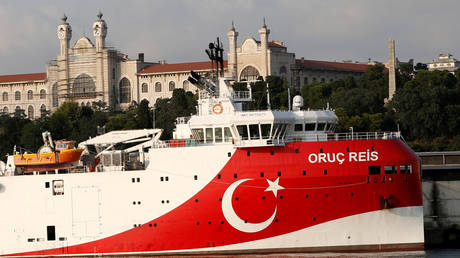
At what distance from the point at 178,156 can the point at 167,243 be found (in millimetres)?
3273

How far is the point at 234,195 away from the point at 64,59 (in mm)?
104080

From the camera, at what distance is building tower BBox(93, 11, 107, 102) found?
128750mm

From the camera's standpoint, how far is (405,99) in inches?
3196

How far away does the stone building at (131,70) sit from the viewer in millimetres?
125000

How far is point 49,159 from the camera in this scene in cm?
3447

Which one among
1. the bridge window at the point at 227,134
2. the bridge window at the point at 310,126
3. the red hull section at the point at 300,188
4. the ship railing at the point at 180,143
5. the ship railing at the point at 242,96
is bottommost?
the red hull section at the point at 300,188

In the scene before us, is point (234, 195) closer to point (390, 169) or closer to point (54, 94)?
point (390, 169)

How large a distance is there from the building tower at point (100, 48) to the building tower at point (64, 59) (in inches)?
193

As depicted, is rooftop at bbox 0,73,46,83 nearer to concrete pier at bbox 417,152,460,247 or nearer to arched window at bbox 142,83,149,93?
arched window at bbox 142,83,149,93

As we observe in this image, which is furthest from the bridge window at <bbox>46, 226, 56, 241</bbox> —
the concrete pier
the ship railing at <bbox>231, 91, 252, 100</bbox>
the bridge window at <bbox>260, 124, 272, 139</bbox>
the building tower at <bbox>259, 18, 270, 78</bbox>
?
the building tower at <bbox>259, 18, 270, 78</bbox>

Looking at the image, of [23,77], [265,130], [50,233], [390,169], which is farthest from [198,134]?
[23,77]

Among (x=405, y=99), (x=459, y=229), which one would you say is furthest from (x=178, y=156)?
(x=405, y=99)

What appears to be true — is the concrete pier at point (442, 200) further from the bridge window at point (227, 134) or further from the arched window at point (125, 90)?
the arched window at point (125, 90)

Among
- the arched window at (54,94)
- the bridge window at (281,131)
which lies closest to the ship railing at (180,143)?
the bridge window at (281,131)
